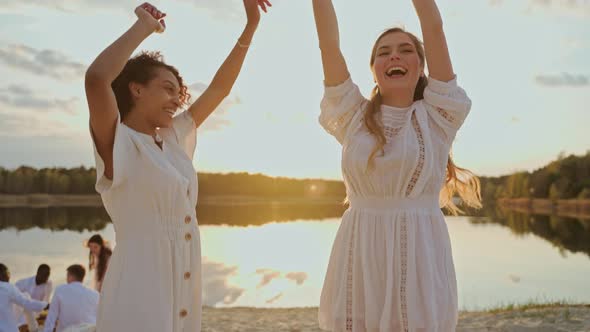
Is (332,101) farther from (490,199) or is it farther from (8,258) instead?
(490,199)

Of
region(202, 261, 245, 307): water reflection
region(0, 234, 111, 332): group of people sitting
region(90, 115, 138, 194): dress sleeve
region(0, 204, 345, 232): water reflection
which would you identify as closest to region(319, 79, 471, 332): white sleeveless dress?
region(90, 115, 138, 194): dress sleeve

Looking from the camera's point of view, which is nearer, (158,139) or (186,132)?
(158,139)

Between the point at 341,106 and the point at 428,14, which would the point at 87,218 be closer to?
the point at 341,106

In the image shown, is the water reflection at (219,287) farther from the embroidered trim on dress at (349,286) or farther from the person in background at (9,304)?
the embroidered trim on dress at (349,286)

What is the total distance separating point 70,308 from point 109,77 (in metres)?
3.98

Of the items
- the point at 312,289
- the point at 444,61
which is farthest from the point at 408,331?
the point at 312,289

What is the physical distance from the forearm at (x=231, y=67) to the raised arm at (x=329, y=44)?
15.9 inches

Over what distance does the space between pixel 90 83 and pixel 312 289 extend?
51.3ft

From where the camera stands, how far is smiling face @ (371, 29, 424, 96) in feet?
9.53

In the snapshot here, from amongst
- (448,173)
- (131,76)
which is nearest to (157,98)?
(131,76)

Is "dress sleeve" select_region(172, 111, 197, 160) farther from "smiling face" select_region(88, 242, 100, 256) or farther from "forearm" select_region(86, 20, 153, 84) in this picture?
"smiling face" select_region(88, 242, 100, 256)

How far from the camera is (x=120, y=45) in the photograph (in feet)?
8.08

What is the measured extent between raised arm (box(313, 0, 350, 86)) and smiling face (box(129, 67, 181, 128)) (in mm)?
662

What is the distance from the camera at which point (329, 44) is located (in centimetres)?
290
